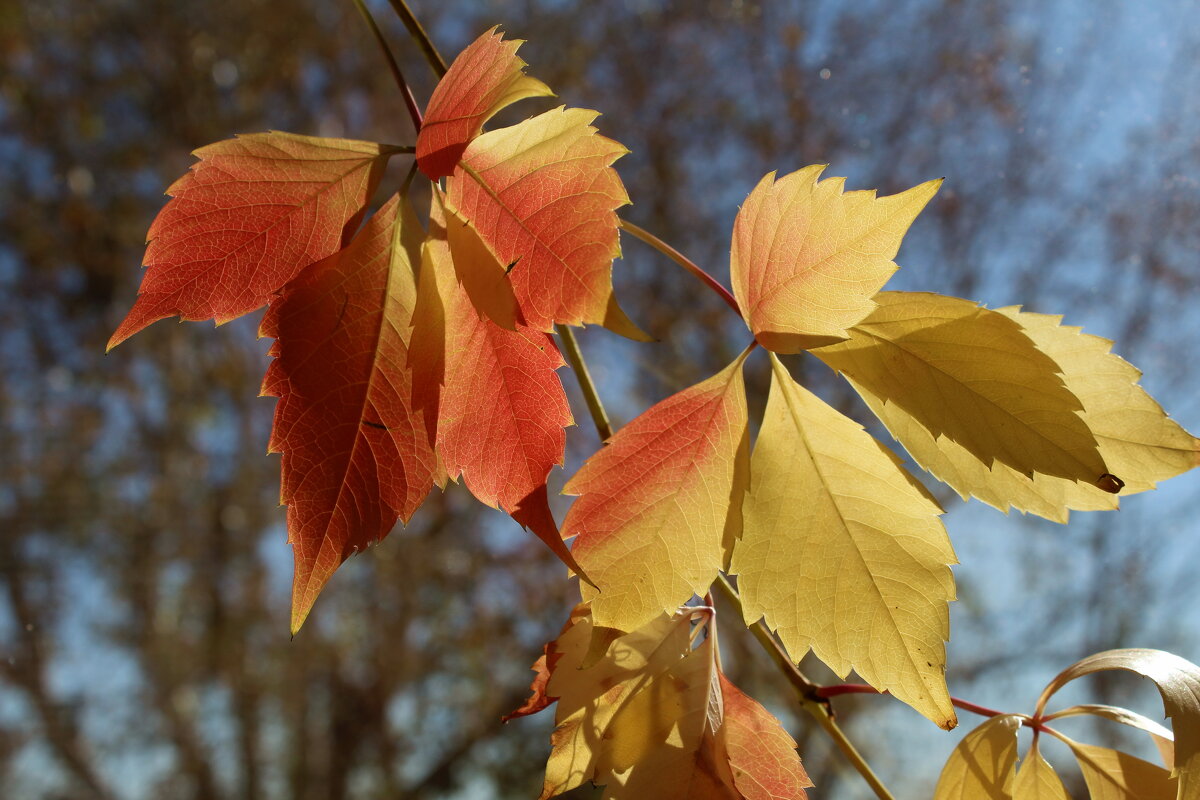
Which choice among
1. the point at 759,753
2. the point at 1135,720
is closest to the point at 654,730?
the point at 759,753

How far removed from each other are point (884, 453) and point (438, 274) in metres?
0.11

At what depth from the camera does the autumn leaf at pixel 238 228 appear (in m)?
0.19

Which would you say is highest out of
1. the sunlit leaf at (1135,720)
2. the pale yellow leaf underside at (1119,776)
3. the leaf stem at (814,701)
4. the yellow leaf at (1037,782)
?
the leaf stem at (814,701)

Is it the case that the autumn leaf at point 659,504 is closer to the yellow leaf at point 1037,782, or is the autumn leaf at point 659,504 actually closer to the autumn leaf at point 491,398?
the autumn leaf at point 491,398

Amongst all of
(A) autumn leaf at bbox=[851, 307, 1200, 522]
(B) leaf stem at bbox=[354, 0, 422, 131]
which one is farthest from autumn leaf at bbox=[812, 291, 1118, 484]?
(B) leaf stem at bbox=[354, 0, 422, 131]

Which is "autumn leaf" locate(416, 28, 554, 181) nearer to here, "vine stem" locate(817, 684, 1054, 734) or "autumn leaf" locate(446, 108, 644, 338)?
"autumn leaf" locate(446, 108, 644, 338)

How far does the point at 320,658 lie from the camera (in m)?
1.95

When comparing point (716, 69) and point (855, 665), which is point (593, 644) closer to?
point (855, 665)

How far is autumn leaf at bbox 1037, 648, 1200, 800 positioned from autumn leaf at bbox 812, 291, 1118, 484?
60 millimetres

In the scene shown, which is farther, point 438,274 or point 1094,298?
point 1094,298

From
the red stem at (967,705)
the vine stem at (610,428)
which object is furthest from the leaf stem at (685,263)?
the red stem at (967,705)

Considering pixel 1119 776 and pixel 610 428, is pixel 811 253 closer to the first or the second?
pixel 610 428

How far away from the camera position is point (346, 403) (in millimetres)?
188

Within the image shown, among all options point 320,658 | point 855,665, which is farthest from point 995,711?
point 320,658
